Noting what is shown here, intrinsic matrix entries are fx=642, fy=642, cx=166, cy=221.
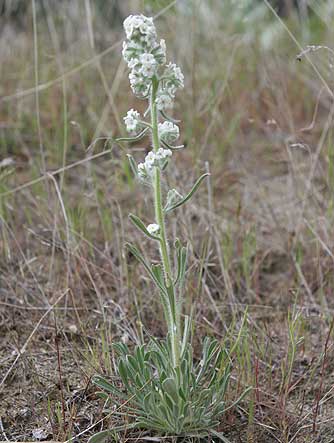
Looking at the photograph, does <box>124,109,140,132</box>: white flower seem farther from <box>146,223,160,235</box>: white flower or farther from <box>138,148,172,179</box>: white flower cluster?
<box>146,223,160,235</box>: white flower

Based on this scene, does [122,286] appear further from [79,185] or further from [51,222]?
[79,185]

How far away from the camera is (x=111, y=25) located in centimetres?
504

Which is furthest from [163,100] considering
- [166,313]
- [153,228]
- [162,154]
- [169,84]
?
[166,313]

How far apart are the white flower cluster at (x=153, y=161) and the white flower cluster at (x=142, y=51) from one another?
17 cm

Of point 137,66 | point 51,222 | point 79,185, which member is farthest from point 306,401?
point 79,185

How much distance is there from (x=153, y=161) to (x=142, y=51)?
0.28m

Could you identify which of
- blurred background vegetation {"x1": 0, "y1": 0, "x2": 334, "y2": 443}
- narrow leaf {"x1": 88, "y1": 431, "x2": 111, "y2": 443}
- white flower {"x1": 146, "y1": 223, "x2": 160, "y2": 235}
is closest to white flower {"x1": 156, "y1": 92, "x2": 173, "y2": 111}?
white flower {"x1": 146, "y1": 223, "x2": 160, "y2": 235}

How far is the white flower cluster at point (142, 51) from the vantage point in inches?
62.7

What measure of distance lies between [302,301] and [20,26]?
11.7 feet

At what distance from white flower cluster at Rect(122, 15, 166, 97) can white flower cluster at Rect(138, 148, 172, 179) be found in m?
0.17

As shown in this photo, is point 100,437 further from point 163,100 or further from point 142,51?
point 142,51

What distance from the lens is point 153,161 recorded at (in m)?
1.65

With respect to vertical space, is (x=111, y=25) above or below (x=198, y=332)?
above

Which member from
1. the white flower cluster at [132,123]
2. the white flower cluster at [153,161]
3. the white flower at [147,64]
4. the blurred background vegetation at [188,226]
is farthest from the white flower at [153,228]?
the blurred background vegetation at [188,226]
